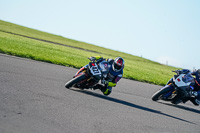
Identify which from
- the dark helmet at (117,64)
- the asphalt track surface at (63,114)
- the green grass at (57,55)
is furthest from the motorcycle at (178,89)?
the green grass at (57,55)

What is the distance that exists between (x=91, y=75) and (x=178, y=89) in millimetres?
3271

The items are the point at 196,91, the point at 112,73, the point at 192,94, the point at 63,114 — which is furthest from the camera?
the point at 196,91

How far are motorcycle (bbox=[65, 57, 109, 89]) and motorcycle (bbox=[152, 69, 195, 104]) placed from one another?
2.44 meters

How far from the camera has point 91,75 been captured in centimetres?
868

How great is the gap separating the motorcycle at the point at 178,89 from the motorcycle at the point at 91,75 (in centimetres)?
244

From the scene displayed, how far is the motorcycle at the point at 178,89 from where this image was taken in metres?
10.2

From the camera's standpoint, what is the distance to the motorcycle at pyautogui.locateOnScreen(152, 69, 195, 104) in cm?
1020

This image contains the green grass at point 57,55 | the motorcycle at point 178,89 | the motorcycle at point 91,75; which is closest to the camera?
the motorcycle at point 91,75

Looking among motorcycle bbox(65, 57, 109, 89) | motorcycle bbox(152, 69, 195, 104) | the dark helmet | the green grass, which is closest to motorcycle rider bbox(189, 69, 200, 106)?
motorcycle bbox(152, 69, 195, 104)

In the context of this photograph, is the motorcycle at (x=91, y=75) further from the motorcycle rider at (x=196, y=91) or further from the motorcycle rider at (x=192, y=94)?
the motorcycle rider at (x=196, y=91)

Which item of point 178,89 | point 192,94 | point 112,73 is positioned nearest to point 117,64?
point 112,73

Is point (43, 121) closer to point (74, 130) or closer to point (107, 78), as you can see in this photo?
point (74, 130)

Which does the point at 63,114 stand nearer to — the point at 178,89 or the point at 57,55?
the point at 178,89

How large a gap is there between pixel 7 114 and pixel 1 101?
80 centimetres
